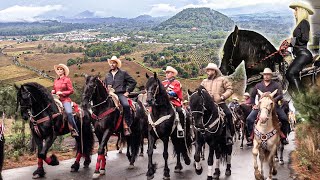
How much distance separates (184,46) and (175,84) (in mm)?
94269

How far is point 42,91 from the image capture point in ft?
32.9

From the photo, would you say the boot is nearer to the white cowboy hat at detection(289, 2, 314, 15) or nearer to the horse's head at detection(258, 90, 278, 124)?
the horse's head at detection(258, 90, 278, 124)

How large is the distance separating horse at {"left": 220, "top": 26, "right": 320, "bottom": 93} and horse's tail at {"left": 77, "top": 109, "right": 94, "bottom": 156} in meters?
3.60

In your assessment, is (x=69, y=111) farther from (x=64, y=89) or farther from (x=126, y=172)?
(x=126, y=172)

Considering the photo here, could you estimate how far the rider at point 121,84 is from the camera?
10.7 metres

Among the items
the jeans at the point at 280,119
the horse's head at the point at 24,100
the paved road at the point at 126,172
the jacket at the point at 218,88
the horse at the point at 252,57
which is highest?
the horse at the point at 252,57

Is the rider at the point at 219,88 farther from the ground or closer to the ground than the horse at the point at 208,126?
farther from the ground

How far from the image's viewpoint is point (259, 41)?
36.7 ft

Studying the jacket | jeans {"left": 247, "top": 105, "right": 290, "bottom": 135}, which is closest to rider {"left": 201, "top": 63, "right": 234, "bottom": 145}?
the jacket

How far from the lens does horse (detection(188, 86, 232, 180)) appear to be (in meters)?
8.92

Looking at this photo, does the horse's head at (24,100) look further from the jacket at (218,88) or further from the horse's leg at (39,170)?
the jacket at (218,88)

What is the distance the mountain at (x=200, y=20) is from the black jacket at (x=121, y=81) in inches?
3160

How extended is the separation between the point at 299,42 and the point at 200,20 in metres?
103

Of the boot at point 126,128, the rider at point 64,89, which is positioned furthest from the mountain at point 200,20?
the rider at point 64,89
